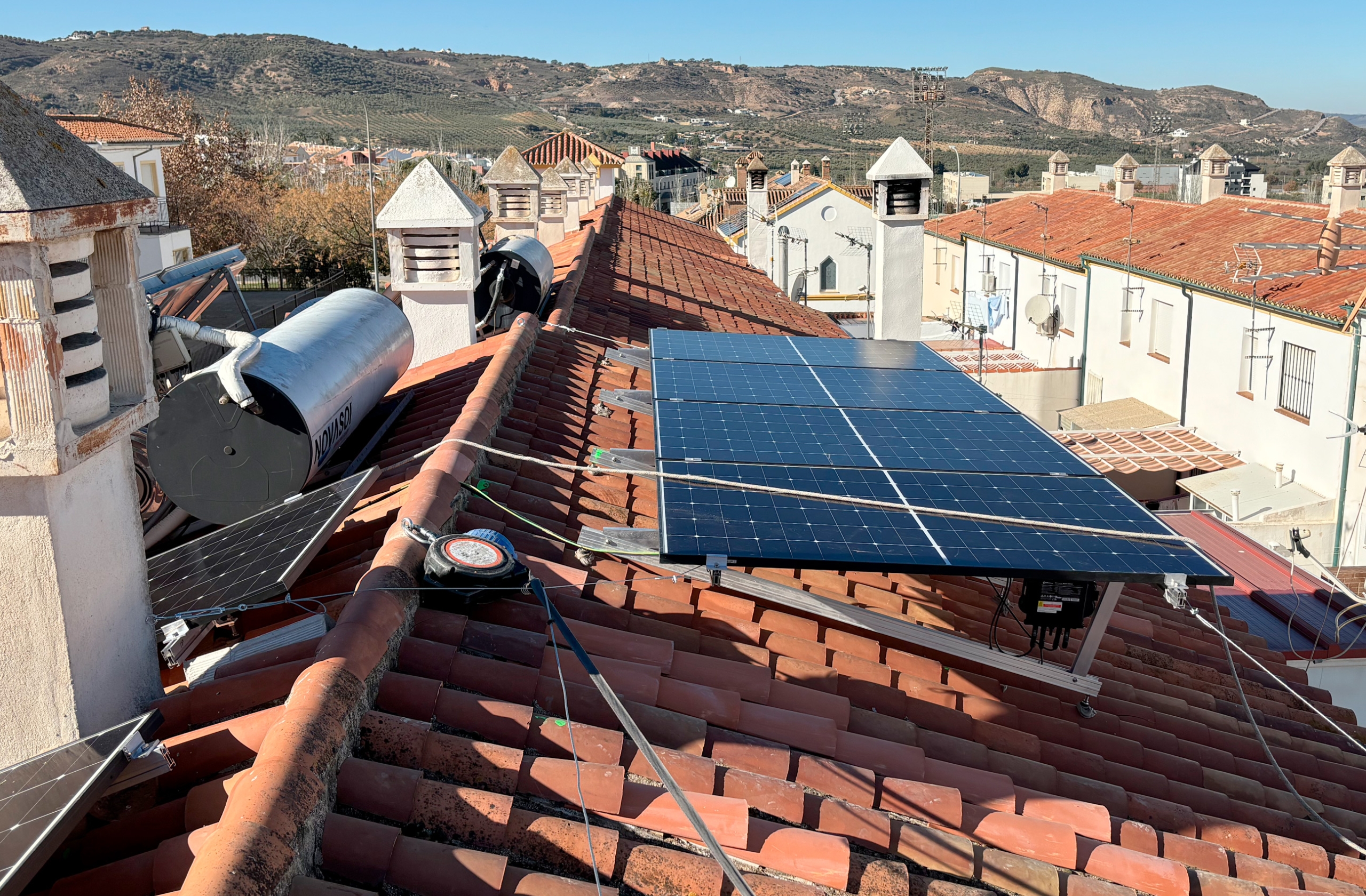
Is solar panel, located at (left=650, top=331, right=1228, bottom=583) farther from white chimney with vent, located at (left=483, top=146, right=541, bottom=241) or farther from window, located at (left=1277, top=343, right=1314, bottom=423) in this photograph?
window, located at (left=1277, top=343, right=1314, bottom=423)

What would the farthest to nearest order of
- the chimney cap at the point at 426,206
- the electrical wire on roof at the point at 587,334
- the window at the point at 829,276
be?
the window at the point at 829,276 → the electrical wire on roof at the point at 587,334 → the chimney cap at the point at 426,206

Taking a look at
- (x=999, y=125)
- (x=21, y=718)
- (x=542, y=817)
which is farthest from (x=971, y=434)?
(x=999, y=125)

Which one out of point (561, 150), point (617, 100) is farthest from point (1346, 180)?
point (617, 100)

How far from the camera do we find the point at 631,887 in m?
3.39

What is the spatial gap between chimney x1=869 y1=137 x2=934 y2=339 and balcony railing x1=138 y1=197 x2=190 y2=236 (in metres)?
7.83

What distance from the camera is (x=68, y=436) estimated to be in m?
3.44

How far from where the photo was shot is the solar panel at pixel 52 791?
2688 millimetres

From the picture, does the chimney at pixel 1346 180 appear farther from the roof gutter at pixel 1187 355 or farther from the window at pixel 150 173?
the window at pixel 150 173

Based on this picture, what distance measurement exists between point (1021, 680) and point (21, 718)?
15.2ft

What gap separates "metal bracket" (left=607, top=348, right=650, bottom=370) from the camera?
31.6 feet

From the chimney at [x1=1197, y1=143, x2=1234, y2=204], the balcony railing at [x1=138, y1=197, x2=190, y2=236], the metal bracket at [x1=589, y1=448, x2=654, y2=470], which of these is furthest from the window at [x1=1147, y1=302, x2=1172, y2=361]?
the metal bracket at [x1=589, y1=448, x2=654, y2=470]

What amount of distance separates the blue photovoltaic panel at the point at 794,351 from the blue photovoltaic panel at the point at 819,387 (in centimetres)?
19

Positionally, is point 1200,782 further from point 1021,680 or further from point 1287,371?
point 1287,371

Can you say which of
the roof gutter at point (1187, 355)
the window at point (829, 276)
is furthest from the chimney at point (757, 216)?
the roof gutter at point (1187, 355)
